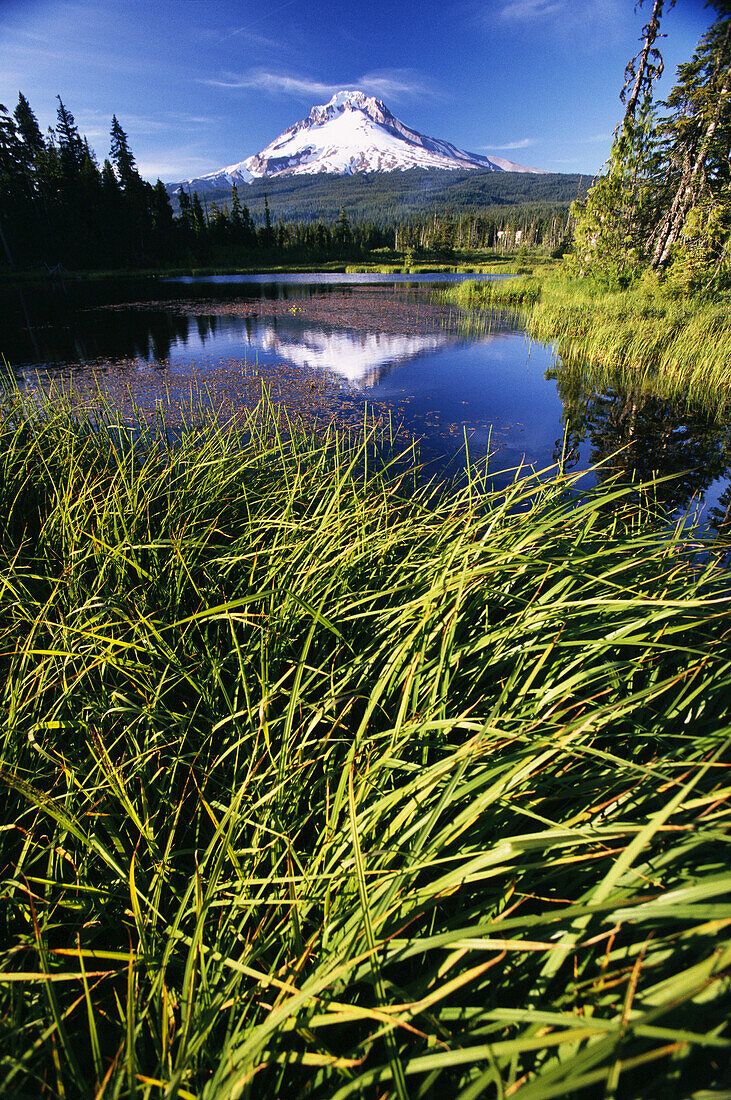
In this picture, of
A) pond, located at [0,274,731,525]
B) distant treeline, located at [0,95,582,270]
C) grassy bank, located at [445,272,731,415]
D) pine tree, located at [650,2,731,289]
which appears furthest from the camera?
distant treeline, located at [0,95,582,270]

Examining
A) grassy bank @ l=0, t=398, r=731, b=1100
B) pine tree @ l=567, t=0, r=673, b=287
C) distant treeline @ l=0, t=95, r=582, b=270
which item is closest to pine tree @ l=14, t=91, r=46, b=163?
distant treeline @ l=0, t=95, r=582, b=270

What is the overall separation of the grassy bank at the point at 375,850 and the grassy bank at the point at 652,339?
9088 millimetres

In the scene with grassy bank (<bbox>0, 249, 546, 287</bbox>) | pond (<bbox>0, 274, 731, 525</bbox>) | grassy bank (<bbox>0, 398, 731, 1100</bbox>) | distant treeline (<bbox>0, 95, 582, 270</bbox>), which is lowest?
pond (<bbox>0, 274, 731, 525</bbox>)

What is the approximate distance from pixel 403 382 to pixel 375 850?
9.41 meters

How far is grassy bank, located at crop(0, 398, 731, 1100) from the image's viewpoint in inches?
25.1

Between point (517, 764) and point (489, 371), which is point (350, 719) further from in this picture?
point (489, 371)

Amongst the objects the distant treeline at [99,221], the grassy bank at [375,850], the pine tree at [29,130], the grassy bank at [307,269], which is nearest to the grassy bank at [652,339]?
the grassy bank at [375,850]

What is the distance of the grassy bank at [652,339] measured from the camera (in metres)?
8.80

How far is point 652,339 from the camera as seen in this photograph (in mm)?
9898

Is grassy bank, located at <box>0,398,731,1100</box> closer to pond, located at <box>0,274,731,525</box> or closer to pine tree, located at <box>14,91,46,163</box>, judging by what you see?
pond, located at <box>0,274,731,525</box>

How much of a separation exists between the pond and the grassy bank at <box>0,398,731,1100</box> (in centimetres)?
106

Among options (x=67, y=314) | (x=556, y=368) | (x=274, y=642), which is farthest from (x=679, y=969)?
(x=67, y=314)

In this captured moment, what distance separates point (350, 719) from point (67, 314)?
72.9 ft

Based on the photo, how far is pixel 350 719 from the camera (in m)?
1.55
